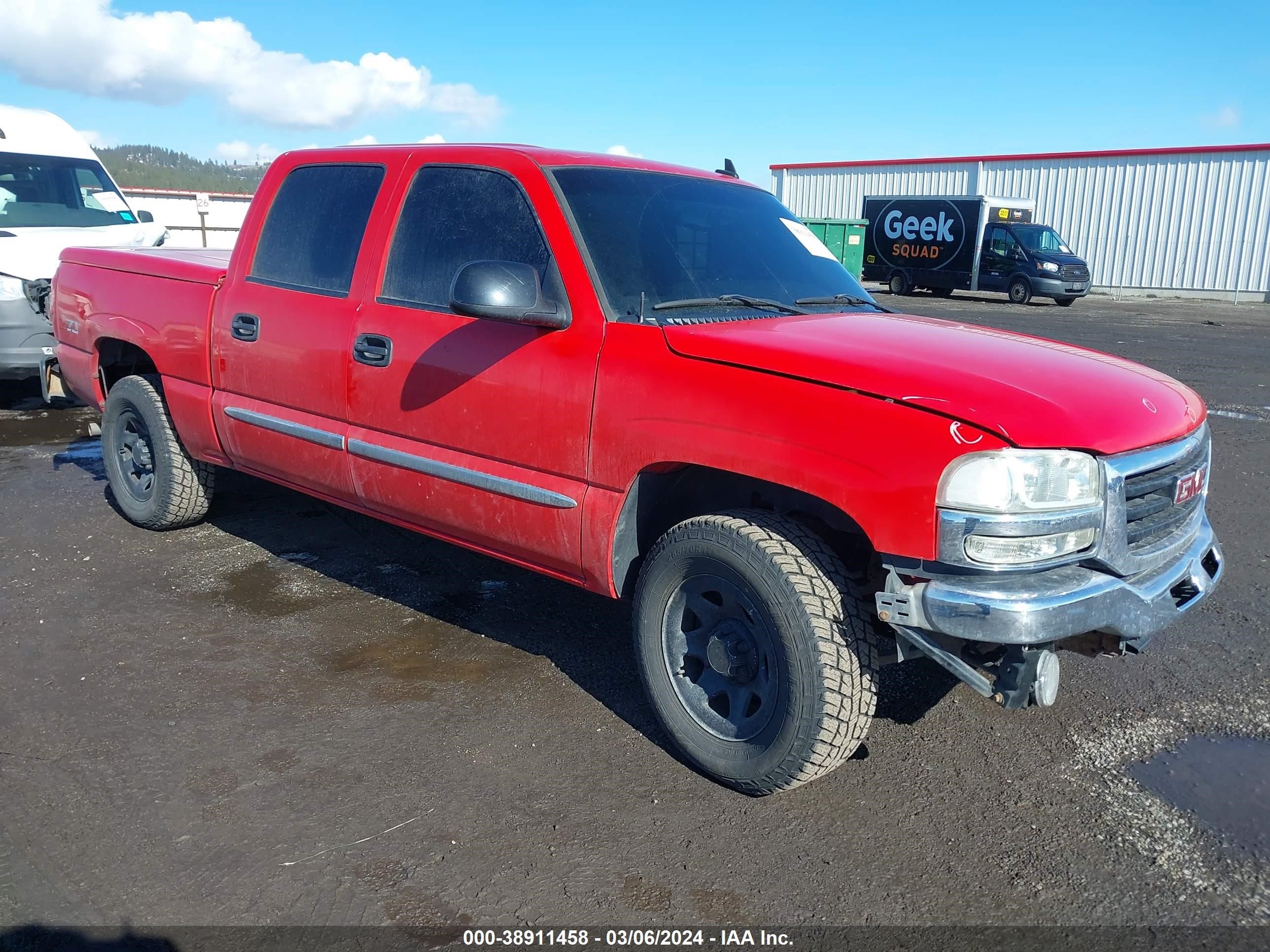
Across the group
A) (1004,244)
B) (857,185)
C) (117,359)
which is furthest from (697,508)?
(857,185)

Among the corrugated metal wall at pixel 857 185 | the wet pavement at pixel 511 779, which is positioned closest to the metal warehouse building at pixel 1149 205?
the corrugated metal wall at pixel 857 185

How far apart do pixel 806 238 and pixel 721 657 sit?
1.99 meters

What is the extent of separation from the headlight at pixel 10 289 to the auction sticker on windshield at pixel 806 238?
22.6 ft

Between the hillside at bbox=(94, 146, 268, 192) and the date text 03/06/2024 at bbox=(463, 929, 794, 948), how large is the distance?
8311 centimetres

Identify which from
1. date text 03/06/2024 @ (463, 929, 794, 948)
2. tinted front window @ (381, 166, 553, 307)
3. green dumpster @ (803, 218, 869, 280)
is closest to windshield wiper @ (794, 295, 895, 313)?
tinted front window @ (381, 166, 553, 307)

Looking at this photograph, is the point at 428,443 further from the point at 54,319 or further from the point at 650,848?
the point at 54,319

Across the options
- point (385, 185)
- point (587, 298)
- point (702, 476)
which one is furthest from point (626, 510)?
point (385, 185)

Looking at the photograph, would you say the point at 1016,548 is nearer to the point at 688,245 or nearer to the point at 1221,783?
the point at 1221,783

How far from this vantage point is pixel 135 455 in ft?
18.2

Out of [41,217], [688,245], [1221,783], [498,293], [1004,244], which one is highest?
[41,217]

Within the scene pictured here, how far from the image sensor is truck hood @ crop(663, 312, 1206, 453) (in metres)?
2.63

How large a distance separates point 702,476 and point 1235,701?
2154 mm

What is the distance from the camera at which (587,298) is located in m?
3.33

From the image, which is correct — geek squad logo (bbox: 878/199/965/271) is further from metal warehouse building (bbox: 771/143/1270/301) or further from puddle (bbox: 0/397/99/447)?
puddle (bbox: 0/397/99/447)
